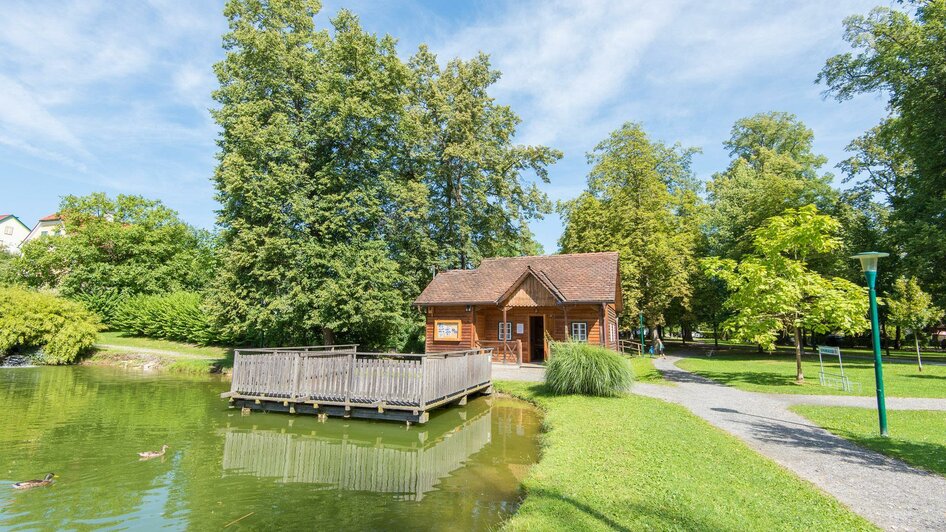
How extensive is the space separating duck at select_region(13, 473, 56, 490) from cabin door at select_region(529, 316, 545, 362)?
20286mm

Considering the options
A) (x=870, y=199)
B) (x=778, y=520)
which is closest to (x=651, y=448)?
(x=778, y=520)

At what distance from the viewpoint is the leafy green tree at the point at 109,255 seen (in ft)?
112

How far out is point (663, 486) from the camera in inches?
239

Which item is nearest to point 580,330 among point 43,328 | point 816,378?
point 816,378

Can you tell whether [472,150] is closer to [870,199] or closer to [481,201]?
[481,201]

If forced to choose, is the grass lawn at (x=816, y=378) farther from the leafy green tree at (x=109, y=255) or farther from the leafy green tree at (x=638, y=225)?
the leafy green tree at (x=109, y=255)

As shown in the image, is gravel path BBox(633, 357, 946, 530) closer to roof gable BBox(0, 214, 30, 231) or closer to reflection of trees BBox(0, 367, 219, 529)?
reflection of trees BBox(0, 367, 219, 529)

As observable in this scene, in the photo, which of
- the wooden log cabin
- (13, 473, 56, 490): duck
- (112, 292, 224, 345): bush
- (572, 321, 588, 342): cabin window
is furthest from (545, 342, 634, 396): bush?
(112, 292, 224, 345): bush

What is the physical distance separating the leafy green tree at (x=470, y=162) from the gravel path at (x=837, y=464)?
64.4 feet

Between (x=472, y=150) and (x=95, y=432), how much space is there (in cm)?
2357

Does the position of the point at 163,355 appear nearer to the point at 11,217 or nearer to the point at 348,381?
the point at 348,381

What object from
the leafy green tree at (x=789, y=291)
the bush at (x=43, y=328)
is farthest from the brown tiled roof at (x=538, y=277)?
the bush at (x=43, y=328)

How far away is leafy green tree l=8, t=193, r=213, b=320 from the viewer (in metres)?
34.2

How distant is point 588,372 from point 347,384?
23.4 ft
